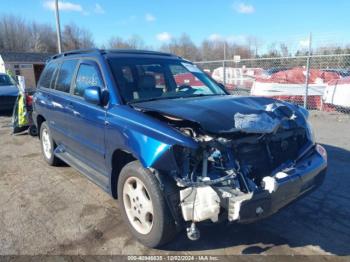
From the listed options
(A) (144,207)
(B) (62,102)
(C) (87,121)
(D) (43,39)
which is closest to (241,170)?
(A) (144,207)

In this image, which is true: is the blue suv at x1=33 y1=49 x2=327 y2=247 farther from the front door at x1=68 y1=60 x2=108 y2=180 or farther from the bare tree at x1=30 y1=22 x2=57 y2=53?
the bare tree at x1=30 y1=22 x2=57 y2=53

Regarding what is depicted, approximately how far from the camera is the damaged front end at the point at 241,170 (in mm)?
2732

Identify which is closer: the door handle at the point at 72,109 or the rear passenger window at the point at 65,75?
the door handle at the point at 72,109

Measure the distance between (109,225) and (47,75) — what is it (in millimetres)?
3453

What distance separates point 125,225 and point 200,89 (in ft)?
6.70

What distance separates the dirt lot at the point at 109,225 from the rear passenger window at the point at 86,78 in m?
1.50

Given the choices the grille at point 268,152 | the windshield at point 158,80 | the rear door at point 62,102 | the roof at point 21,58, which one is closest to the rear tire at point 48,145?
the rear door at point 62,102

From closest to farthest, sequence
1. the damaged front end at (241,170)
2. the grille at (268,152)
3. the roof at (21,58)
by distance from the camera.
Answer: the damaged front end at (241,170) < the grille at (268,152) < the roof at (21,58)

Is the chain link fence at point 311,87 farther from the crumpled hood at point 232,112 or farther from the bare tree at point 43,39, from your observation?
the bare tree at point 43,39

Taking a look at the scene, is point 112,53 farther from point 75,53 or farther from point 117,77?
point 75,53

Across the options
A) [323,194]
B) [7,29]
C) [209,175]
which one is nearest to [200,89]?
[209,175]

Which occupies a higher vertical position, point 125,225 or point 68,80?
point 68,80

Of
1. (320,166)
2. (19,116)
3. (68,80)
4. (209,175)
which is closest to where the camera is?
(209,175)

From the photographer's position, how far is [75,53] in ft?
16.6
